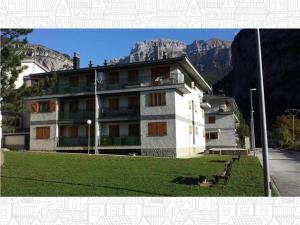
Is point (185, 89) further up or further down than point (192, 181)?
further up

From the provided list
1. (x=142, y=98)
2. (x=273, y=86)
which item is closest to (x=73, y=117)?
(x=142, y=98)

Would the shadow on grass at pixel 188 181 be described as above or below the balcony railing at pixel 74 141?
below

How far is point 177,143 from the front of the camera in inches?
1176

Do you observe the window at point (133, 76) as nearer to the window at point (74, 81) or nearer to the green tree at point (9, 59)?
the window at point (74, 81)

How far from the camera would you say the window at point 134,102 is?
104 ft

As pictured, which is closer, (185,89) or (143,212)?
(143,212)

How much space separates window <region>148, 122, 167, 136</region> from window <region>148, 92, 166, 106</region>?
1597 mm

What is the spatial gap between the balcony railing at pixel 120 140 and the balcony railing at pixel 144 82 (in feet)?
14.0

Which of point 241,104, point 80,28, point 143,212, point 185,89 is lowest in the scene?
point 143,212

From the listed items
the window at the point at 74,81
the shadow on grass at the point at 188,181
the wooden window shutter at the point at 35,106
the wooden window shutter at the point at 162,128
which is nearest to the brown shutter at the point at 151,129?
the wooden window shutter at the point at 162,128
